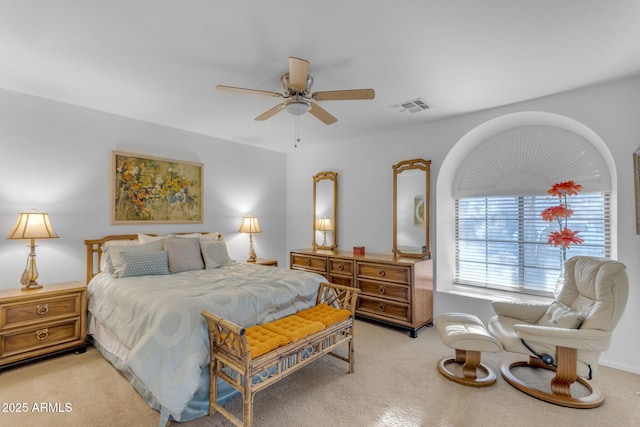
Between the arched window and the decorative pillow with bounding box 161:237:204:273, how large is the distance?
3151 millimetres

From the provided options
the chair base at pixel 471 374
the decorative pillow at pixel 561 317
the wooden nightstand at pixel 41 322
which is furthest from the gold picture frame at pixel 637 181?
the wooden nightstand at pixel 41 322

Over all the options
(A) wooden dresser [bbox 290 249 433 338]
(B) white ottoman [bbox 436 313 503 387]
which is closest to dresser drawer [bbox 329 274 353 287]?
(A) wooden dresser [bbox 290 249 433 338]

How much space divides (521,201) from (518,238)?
1.53 feet

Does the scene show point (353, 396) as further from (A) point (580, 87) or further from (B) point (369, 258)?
(A) point (580, 87)

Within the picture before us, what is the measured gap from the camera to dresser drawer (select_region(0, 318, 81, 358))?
274 centimetres

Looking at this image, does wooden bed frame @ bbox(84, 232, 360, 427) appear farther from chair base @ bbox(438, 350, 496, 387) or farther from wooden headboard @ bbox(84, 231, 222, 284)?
wooden headboard @ bbox(84, 231, 222, 284)

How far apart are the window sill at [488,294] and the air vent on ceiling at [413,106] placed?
2.31 m

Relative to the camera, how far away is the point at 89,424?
205 cm

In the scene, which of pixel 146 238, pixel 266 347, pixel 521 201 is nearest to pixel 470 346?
pixel 266 347

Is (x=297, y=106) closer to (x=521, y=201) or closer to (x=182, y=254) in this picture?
(x=182, y=254)

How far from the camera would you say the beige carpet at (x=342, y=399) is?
6.95ft

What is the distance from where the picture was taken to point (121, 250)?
3.33 m

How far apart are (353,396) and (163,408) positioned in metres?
1.36

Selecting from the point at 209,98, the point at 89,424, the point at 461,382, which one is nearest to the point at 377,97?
the point at 209,98
